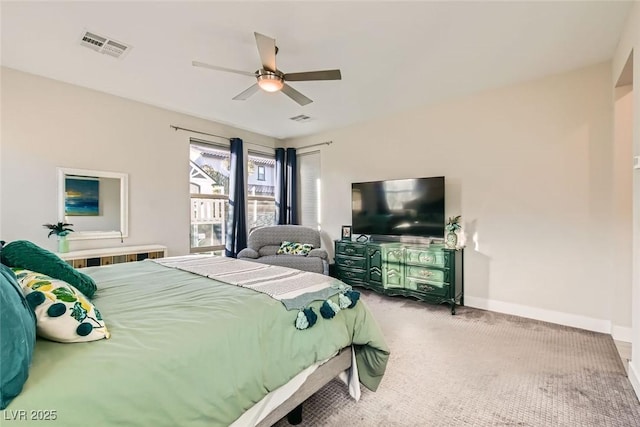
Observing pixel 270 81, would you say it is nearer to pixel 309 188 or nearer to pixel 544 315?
pixel 309 188

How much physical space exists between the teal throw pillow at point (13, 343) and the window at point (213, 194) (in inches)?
149

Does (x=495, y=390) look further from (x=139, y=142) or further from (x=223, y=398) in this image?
(x=139, y=142)

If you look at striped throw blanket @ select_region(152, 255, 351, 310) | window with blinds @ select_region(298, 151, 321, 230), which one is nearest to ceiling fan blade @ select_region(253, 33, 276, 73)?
striped throw blanket @ select_region(152, 255, 351, 310)

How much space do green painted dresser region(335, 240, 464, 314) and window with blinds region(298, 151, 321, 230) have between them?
4.22 ft

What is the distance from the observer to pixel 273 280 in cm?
200

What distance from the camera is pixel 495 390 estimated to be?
1988 mm

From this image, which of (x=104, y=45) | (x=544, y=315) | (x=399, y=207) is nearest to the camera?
(x=104, y=45)

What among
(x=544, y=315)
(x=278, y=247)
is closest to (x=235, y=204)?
(x=278, y=247)

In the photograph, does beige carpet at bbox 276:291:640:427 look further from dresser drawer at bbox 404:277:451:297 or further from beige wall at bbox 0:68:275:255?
beige wall at bbox 0:68:275:255

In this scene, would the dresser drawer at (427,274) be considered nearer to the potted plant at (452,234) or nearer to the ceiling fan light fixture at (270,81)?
the potted plant at (452,234)

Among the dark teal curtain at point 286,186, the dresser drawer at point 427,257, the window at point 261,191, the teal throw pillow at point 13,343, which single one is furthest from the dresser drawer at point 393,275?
the teal throw pillow at point 13,343

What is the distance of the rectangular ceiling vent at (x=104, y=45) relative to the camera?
99.0 inches

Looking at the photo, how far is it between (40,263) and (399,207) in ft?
12.3

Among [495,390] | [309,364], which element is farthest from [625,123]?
[309,364]
